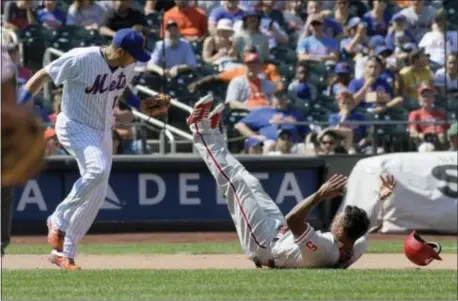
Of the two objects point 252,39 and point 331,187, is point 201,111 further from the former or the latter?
point 252,39

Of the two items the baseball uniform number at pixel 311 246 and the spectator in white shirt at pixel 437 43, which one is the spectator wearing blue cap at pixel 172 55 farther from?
the baseball uniform number at pixel 311 246

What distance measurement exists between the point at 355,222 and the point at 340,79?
904 cm

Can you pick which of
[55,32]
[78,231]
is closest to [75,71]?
[78,231]

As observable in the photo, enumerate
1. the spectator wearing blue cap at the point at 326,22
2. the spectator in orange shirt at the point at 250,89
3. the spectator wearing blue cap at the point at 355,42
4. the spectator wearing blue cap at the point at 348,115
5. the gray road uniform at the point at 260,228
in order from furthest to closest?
the spectator wearing blue cap at the point at 326,22 → the spectator wearing blue cap at the point at 355,42 → the spectator in orange shirt at the point at 250,89 → the spectator wearing blue cap at the point at 348,115 → the gray road uniform at the point at 260,228

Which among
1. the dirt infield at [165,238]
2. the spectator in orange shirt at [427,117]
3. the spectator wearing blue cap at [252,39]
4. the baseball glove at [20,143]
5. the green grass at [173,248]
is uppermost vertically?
the baseball glove at [20,143]

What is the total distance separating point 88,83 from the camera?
1009 centimetres

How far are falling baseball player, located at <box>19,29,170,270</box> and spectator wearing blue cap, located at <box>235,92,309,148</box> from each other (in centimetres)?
645

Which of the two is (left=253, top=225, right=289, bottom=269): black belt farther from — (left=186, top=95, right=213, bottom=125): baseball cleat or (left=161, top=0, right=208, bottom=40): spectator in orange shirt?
(left=161, top=0, right=208, bottom=40): spectator in orange shirt

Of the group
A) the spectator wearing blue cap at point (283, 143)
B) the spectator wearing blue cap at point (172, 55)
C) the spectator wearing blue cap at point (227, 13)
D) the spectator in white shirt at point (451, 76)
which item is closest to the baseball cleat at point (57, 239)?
the spectator wearing blue cap at point (283, 143)

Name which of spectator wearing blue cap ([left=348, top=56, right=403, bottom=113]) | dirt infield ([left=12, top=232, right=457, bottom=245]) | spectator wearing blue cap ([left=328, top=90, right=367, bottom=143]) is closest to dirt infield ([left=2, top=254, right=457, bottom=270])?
dirt infield ([left=12, top=232, right=457, bottom=245])

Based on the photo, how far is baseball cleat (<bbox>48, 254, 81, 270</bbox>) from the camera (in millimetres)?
9828

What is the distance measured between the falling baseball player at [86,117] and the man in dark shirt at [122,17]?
8370 millimetres

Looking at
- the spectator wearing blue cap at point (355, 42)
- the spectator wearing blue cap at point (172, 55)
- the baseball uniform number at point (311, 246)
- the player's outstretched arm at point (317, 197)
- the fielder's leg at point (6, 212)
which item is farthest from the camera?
the spectator wearing blue cap at point (355, 42)

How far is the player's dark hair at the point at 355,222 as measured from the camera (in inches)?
364
